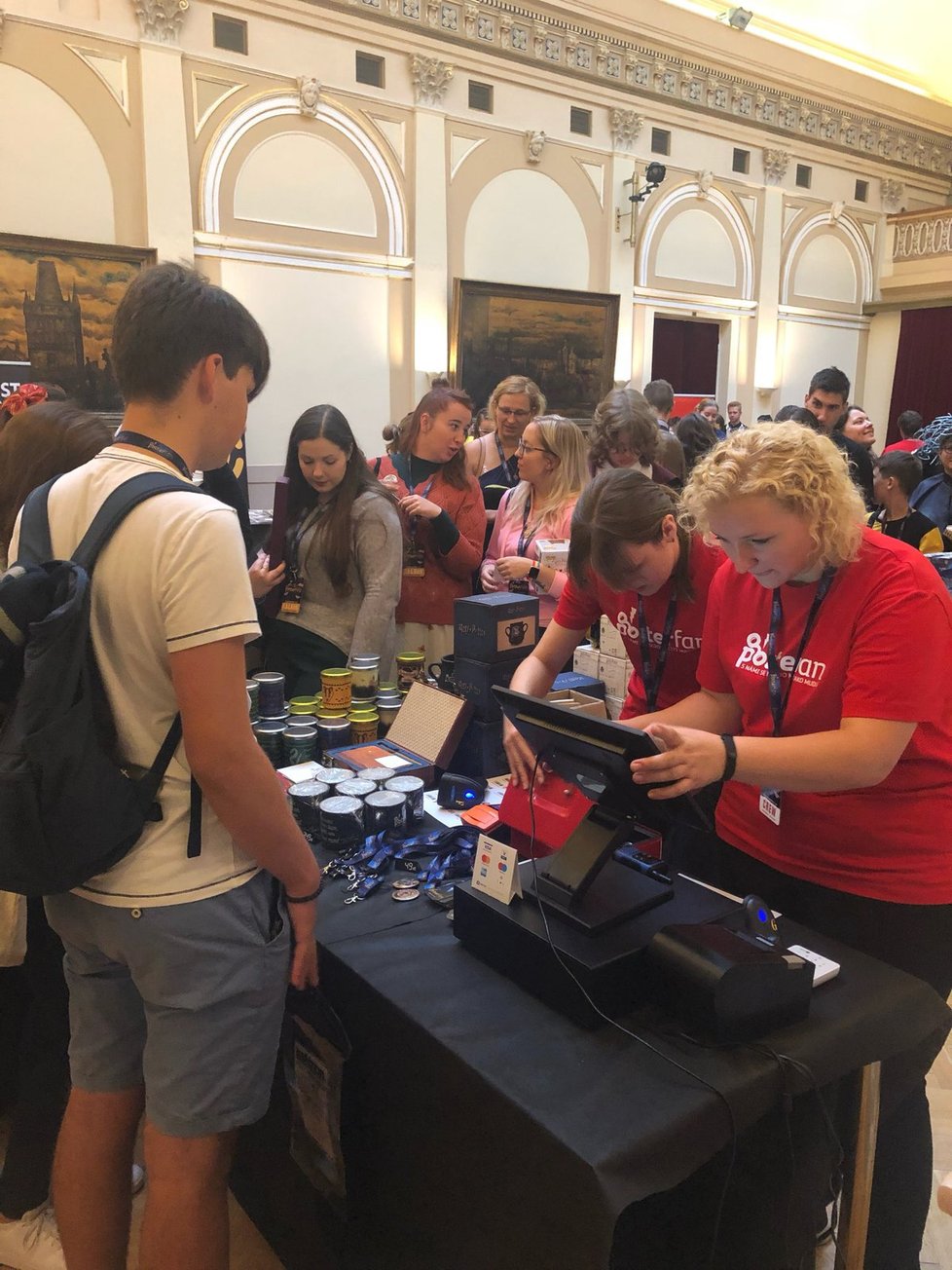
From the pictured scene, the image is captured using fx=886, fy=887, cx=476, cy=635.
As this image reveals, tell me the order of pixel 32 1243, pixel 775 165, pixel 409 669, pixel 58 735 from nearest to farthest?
pixel 58 735
pixel 32 1243
pixel 409 669
pixel 775 165

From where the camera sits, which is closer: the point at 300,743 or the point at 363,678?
the point at 300,743

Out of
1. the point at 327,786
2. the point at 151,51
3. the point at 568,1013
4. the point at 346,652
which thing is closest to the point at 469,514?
the point at 346,652

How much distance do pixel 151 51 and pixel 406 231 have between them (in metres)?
2.50

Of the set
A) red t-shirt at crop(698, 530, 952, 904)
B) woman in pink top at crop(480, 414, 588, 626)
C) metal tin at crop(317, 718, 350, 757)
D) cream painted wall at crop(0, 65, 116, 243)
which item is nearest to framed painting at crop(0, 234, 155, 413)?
cream painted wall at crop(0, 65, 116, 243)

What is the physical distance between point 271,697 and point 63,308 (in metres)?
5.95

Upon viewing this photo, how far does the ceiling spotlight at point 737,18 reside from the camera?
33.0ft

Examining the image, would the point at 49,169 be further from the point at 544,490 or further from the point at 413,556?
the point at 544,490

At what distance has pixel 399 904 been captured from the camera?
4.97 feet

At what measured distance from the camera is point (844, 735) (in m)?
1.30

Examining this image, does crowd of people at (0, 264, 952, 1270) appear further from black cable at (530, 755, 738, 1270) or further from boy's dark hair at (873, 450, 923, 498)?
boy's dark hair at (873, 450, 923, 498)

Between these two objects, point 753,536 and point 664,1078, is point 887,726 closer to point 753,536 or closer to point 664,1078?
point 753,536

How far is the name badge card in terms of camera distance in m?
1.29

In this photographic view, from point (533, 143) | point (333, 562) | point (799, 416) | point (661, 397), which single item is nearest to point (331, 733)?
point (333, 562)

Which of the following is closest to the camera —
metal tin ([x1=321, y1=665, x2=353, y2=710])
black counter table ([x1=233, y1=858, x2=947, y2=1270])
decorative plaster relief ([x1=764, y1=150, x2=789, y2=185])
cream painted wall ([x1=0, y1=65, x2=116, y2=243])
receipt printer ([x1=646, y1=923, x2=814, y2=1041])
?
black counter table ([x1=233, y1=858, x2=947, y2=1270])
